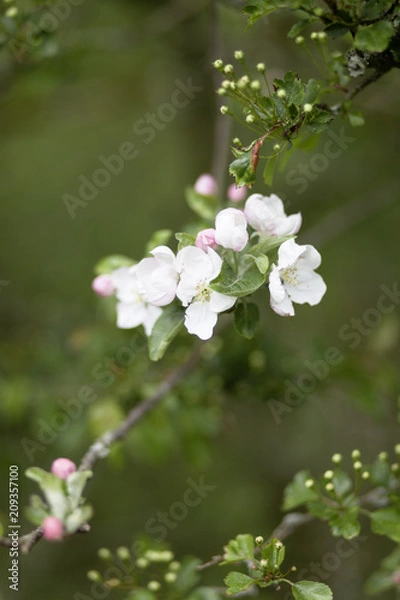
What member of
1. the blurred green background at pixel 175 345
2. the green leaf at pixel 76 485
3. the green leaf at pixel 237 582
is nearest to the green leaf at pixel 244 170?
the green leaf at pixel 76 485

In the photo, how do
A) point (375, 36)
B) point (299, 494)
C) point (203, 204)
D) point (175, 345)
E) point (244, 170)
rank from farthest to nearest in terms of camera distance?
point (175, 345) → point (203, 204) → point (299, 494) → point (244, 170) → point (375, 36)

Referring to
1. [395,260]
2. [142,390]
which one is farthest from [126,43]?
[395,260]

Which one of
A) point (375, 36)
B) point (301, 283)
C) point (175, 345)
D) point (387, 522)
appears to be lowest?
point (387, 522)

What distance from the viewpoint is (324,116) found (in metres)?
1.67

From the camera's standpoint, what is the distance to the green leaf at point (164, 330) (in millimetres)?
1781

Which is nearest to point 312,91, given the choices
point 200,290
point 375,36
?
point 375,36

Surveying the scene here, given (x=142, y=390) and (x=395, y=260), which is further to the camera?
(x=395, y=260)

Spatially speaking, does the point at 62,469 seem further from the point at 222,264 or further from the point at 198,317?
the point at 222,264

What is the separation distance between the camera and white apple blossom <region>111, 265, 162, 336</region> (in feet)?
6.58

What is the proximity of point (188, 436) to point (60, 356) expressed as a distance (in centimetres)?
87

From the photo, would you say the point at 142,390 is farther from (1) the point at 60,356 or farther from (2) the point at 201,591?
(2) the point at 201,591

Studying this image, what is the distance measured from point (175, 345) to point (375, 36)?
1.74 metres

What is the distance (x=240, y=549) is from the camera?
5.93 ft

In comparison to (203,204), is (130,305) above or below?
below
